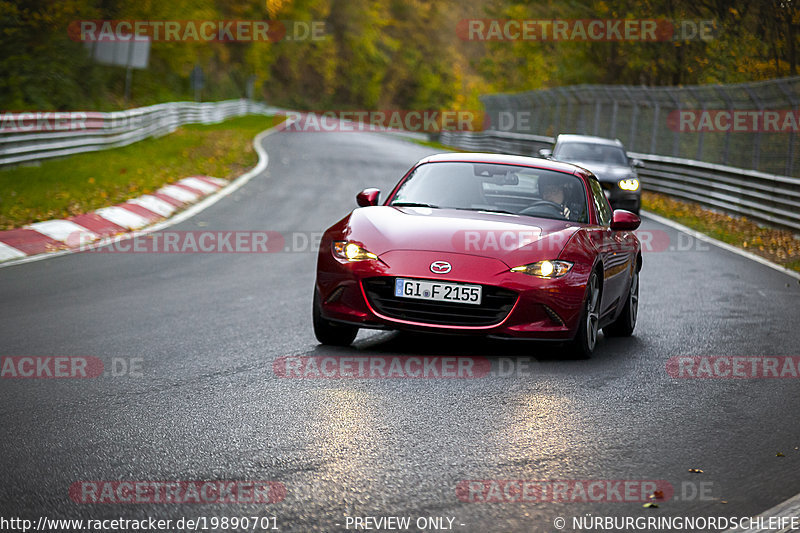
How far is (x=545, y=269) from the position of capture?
722 centimetres

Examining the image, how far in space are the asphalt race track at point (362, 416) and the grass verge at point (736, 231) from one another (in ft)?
19.6

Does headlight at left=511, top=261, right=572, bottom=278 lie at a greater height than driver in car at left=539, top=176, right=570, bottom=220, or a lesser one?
lesser

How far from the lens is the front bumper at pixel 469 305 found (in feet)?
23.4

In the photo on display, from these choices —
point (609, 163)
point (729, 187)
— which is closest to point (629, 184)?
point (609, 163)

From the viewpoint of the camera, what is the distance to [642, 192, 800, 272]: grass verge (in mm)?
16297

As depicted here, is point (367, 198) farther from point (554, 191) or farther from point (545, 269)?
point (545, 269)

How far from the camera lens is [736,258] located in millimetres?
15578

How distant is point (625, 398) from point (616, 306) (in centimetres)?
214

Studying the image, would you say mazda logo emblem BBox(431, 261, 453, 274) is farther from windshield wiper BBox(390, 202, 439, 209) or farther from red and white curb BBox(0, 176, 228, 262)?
red and white curb BBox(0, 176, 228, 262)

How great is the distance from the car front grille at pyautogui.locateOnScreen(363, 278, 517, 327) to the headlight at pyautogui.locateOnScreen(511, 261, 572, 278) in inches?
7.2

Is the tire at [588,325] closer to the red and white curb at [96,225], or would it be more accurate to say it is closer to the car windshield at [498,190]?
the car windshield at [498,190]

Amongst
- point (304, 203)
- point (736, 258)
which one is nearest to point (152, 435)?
point (736, 258)

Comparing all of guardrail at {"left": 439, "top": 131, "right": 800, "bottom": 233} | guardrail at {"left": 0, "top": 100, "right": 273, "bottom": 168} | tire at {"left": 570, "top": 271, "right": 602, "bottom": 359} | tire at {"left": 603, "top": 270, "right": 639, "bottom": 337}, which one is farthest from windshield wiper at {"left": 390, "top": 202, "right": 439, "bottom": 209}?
guardrail at {"left": 0, "top": 100, "right": 273, "bottom": 168}

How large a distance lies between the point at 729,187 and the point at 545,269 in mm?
16075
